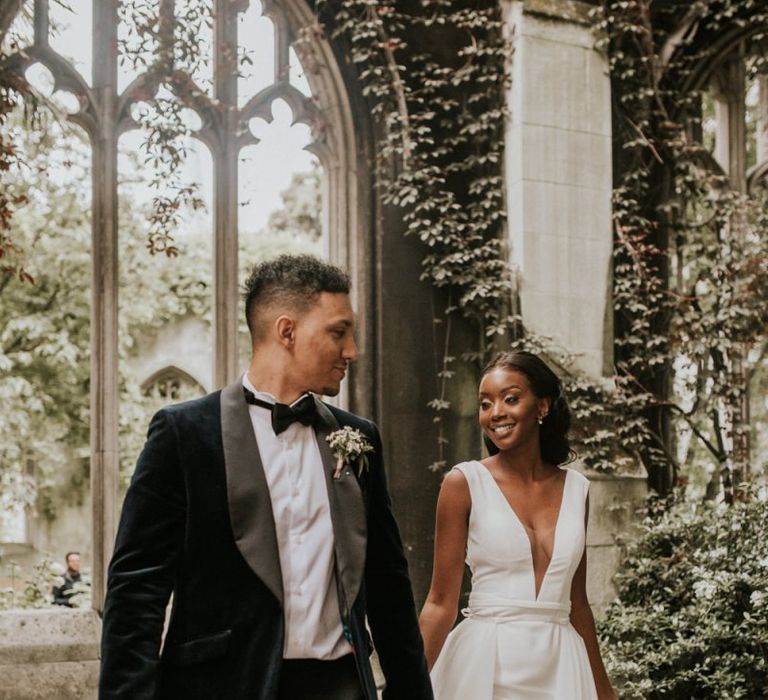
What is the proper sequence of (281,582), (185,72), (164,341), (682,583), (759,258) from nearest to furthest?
(281,582) < (682,583) < (185,72) < (759,258) < (164,341)

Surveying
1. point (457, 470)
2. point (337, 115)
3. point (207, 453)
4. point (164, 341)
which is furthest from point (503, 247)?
point (164, 341)

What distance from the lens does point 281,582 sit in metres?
2.00

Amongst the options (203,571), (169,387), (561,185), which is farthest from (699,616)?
(169,387)

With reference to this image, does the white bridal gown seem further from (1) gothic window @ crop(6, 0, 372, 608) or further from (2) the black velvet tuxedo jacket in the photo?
(1) gothic window @ crop(6, 0, 372, 608)

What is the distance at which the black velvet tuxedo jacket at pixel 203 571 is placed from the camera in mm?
1947

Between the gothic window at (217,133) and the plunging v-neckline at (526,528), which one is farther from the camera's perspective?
the gothic window at (217,133)

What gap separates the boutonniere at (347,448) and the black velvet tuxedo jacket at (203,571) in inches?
1.9

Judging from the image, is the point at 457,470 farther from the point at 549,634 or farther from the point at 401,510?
the point at 401,510

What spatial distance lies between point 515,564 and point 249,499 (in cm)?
124

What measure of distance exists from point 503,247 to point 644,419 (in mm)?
1244

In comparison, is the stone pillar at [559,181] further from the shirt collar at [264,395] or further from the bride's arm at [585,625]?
the shirt collar at [264,395]

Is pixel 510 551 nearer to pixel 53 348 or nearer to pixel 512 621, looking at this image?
pixel 512 621

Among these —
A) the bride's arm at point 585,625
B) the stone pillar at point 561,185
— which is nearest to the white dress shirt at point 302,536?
the bride's arm at point 585,625

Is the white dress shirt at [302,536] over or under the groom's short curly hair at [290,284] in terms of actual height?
under
